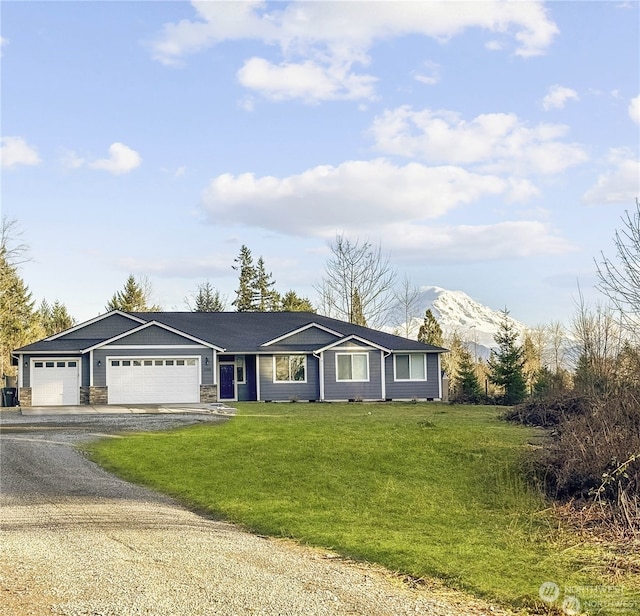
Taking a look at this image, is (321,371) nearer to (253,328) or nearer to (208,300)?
(253,328)

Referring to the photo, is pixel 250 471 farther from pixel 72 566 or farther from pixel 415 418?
pixel 415 418

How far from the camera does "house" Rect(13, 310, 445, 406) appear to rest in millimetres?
29297

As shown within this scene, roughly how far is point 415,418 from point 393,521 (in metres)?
13.7

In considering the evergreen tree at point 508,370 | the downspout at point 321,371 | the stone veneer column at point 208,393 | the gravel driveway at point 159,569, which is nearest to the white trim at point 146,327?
the stone veneer column at point 208,393

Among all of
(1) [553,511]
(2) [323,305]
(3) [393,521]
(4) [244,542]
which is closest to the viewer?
(4) [244,542]

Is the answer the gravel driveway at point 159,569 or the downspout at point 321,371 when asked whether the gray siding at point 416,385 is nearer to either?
the downspout at point 321,371

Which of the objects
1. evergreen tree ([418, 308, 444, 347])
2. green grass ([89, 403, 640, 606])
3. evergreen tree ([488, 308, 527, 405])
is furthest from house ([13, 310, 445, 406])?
evergreen tree ([418, 308, 444, 347])

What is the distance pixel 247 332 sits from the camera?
116 feet

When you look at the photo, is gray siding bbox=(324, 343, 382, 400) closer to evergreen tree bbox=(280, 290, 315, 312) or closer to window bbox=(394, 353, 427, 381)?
window bbox=(394, 353, 427, 381)

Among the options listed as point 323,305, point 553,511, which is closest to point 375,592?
point 553,511

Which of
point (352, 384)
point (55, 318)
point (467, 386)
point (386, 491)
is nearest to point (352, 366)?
point (352, 384)

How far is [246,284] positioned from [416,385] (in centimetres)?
3392

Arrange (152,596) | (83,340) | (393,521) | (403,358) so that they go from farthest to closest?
(403,358)
(83,340)
(393,521)
(152,596)

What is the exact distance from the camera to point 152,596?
6.11 meters
